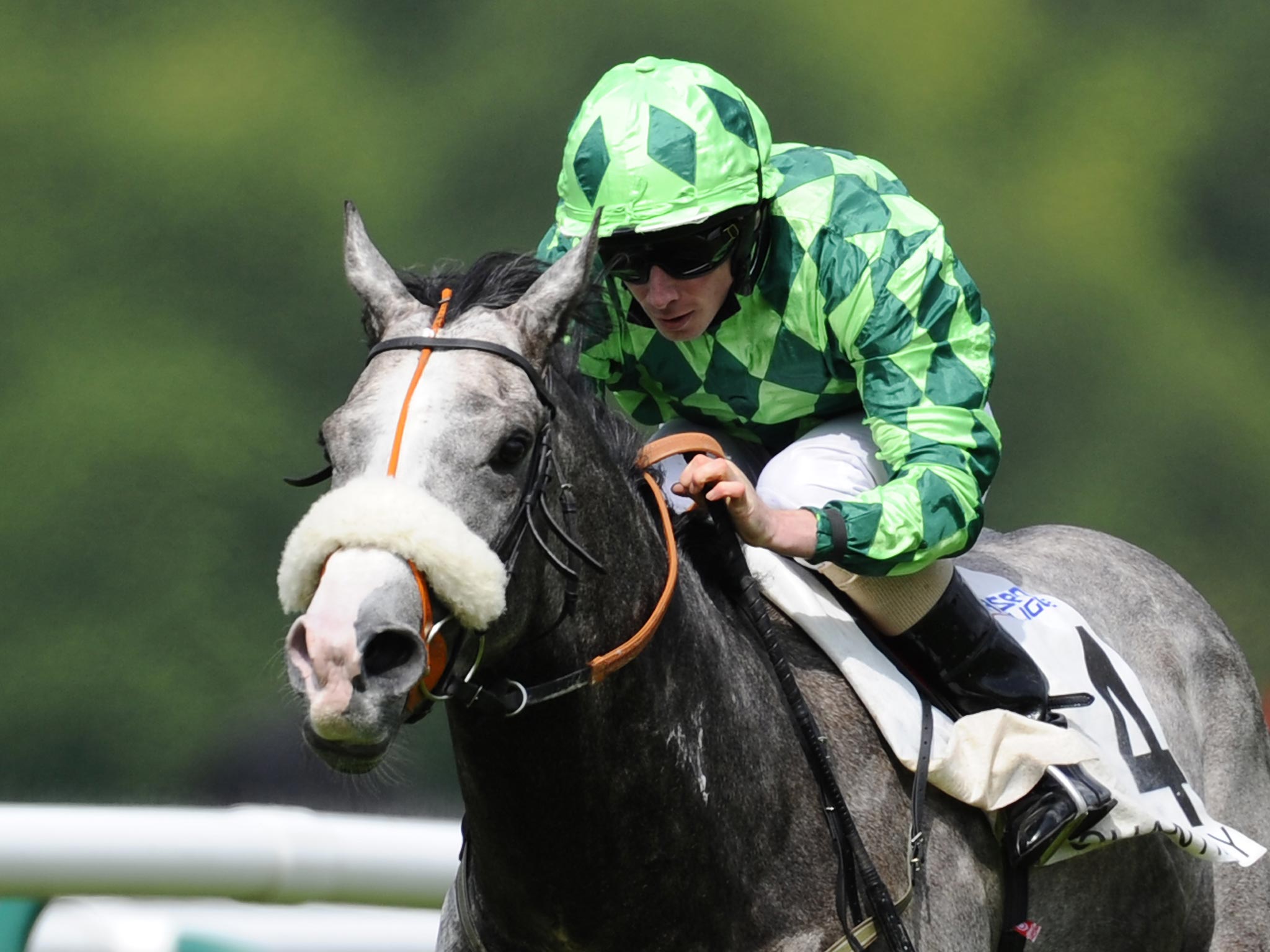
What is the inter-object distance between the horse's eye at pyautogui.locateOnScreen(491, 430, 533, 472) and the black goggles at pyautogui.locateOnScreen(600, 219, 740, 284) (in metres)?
0.63

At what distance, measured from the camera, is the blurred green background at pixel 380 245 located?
19.0 ft

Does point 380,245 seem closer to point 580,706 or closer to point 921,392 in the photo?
point 921,392

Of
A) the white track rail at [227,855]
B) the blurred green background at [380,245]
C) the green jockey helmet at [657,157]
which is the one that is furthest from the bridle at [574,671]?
the blurred green background at [380,245]

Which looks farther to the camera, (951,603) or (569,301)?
(951,603)

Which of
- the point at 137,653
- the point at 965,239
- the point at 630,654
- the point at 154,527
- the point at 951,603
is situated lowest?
the point at 137,653

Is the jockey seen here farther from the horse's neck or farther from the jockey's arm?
the horse's neck

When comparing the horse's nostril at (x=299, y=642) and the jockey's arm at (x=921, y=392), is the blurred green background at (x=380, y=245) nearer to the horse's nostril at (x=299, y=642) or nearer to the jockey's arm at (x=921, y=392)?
the jockey's arm at (x=921, y=392)

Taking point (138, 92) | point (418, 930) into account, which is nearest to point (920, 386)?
point (418, 930)

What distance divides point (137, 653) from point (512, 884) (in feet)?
12.3

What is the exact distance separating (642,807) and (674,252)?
34.9 inches

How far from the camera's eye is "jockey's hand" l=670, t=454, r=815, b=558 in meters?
2.47

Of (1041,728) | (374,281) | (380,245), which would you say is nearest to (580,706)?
(374,281)

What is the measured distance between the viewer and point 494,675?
7.07ft

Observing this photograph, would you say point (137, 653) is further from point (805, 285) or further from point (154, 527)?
point (805, 285)
